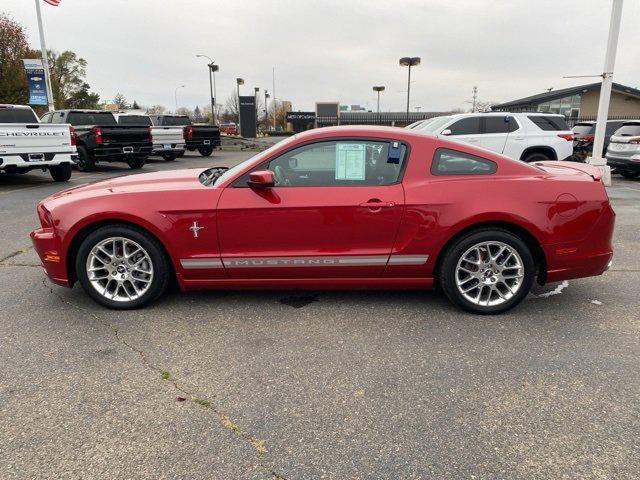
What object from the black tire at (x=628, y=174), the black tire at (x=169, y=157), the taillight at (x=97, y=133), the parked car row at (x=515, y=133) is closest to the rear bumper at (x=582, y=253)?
the parked car row at (x=515, y=133)

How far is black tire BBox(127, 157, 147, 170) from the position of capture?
15249 millimetres

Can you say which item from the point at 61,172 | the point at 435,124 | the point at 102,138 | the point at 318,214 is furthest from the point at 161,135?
the point at 318,214

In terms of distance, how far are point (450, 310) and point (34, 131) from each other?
1045 cm

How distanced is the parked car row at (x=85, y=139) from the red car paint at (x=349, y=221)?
8068 mm

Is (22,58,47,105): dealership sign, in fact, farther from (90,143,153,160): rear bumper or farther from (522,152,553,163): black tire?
(522,152,553,163): black tire

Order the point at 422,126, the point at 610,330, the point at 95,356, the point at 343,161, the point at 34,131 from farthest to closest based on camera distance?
1. the point at 422,126
2. the point at 34,131
3. the point at 343,161
4. the point at 610,330
5. the point at 95,356

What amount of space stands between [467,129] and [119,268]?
8996 millimetres

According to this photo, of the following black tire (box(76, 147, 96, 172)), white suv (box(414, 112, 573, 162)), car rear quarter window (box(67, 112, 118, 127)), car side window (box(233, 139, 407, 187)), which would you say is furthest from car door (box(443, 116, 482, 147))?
black tire (box(76, 147, 96, 172))

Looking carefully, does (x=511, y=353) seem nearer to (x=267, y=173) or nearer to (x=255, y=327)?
(x=255, y=327)

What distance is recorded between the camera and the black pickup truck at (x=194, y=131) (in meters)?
19.9

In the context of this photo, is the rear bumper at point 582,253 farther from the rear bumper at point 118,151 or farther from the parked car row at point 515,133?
the rear bumper at point 118,151

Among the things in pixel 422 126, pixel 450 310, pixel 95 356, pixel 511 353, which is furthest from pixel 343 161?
pixel 422 126

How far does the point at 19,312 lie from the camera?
3801mm

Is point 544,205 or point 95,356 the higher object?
point 544,205
